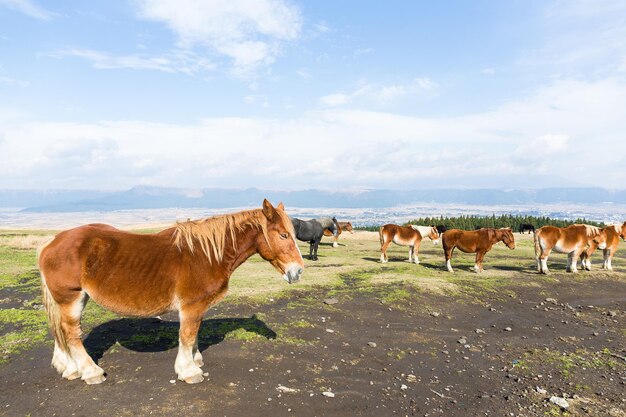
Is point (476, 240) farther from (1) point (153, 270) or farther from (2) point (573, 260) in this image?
(1) point (153, 270)

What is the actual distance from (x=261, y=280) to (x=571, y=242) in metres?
15.3

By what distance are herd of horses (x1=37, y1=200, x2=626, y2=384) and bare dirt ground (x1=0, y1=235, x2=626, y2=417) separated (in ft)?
2.08

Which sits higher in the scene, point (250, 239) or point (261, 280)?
point (250, 239)

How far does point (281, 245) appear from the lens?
6488 mm

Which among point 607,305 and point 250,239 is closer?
point 250,239

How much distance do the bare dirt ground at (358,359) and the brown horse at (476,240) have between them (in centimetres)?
462

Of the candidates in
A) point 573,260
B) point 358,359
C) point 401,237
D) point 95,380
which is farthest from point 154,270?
point 573,260

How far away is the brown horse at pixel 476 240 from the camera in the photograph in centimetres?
1812

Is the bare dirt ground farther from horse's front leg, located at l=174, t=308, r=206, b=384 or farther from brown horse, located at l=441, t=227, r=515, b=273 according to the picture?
brown horse, located at l=441, t=227, r=515, b=273

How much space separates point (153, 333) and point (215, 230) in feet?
12.1

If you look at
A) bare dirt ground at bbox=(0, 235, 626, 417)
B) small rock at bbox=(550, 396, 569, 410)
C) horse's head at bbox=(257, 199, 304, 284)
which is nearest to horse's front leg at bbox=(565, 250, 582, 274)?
bare dirt ground at bbox=(0, 235, 626, 417)

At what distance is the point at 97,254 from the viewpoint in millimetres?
5711

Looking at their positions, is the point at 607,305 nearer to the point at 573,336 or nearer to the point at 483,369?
the point at 573,336

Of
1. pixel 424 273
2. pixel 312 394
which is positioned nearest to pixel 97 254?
pixel 312 394
